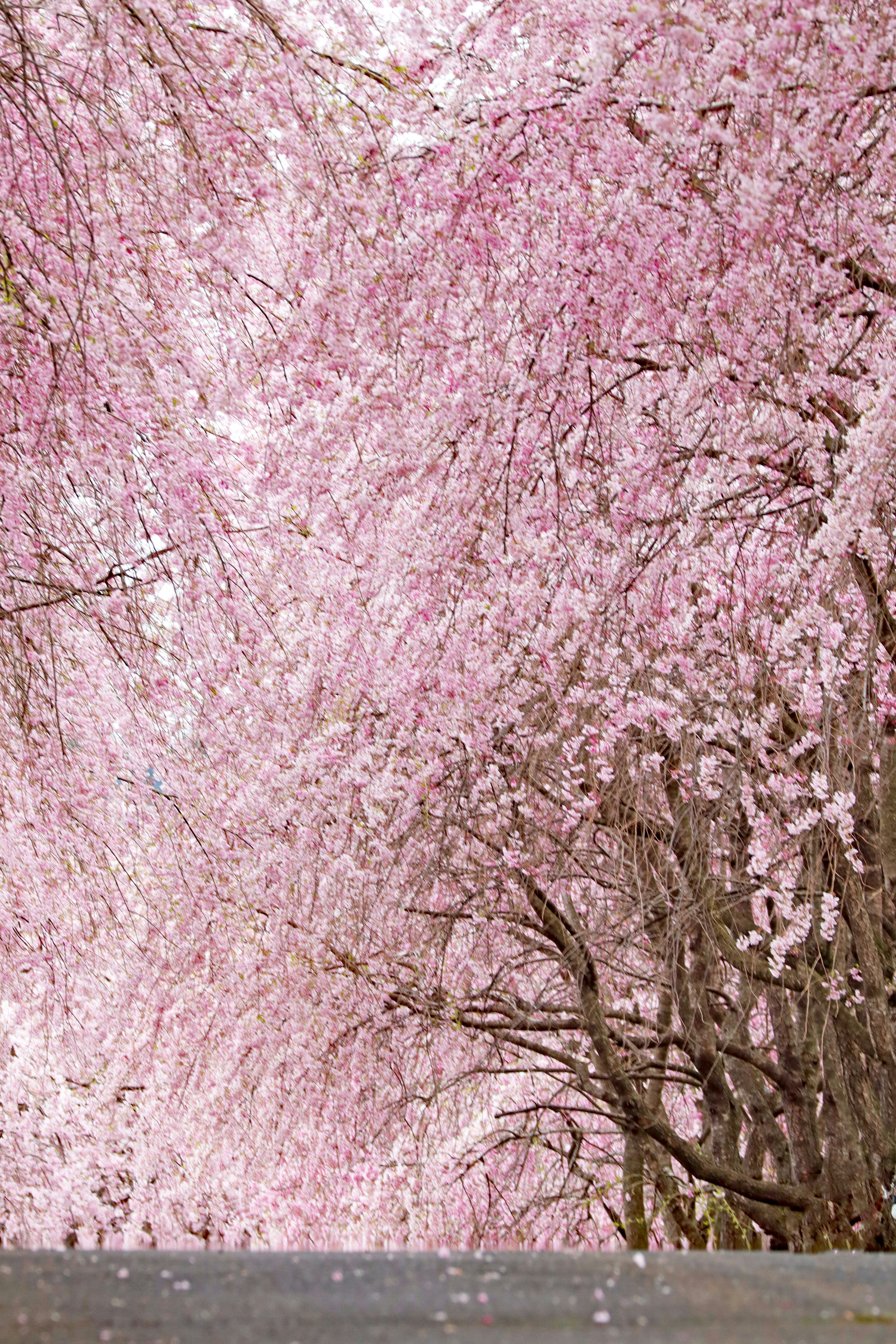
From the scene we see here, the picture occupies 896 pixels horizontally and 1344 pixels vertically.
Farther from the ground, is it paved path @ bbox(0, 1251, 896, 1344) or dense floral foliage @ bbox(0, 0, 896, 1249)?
dense floral foliage @ bbox(0, 0, 896, 1249)

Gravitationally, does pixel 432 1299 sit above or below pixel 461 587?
below

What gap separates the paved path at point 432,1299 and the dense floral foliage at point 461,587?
2534 millimetres

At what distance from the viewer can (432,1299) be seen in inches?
100.0

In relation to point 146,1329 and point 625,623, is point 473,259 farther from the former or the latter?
point 146,1329

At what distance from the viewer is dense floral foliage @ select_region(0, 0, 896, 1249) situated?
4941 millimetres

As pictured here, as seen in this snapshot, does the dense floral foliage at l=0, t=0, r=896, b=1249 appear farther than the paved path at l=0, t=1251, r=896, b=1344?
Yes

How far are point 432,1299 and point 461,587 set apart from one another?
12.9 ft

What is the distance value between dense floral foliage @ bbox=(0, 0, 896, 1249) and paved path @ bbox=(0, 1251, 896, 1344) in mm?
2534

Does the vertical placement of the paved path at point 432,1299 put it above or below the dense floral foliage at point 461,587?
below

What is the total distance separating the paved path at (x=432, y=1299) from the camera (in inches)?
90.1

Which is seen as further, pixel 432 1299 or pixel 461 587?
pixel 461 587

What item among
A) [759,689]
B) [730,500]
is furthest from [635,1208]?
[730,500]

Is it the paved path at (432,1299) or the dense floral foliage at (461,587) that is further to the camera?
the dense floral foliage at (461,587)

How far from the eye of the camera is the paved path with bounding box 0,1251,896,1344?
90.1 inches
